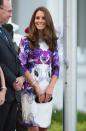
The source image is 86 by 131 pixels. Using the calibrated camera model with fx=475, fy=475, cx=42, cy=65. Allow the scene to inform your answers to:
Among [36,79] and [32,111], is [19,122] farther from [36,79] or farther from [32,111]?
[36,79]

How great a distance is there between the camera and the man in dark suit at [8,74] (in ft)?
11.6

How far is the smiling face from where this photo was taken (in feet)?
12.7

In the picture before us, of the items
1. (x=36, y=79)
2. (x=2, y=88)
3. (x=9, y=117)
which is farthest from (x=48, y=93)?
(x=2, y=88)

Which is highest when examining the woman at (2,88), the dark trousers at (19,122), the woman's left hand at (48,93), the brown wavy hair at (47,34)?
the brown wavy hair at (47,34)

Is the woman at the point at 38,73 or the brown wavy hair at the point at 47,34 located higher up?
the brown wavy hair at the point at 47,34

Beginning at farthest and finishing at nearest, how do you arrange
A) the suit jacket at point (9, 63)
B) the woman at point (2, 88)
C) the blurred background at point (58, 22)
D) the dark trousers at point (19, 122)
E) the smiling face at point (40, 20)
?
1. the blurred background at point (58, 22)
2. the smiling face at point (40, 20)
3. the dark trousers at point (19, 122)
4. the suit jacket at point (9, 63)
5. the woman at point (2, 88)

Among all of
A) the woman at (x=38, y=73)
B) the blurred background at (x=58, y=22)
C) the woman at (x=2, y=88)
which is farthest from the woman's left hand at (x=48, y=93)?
the blurred background at (x=58, y=22)

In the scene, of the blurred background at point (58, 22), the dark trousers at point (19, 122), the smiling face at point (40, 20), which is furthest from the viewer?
the blurred background at point (58, 22)

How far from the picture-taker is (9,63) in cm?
355

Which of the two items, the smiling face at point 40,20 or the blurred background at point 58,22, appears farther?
the blurred background at point 58,22

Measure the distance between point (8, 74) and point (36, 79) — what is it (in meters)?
0.34

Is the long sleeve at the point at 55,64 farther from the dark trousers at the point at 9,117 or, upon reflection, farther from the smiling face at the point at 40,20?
the dark trousers at the point at 9,117

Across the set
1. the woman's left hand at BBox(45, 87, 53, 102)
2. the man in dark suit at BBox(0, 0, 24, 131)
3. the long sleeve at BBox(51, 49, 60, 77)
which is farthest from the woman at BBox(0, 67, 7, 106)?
the long sleeve at BBox(51, 49, 60, 77)

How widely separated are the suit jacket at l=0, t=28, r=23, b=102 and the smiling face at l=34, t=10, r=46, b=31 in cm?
36
